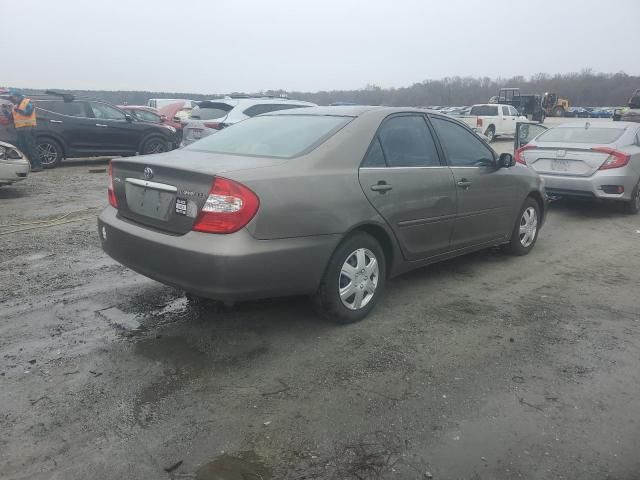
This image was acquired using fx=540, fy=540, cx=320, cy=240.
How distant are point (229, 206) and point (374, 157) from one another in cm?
134

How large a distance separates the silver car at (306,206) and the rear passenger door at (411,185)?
0.01 m

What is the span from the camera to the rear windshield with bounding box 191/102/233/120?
11.8m

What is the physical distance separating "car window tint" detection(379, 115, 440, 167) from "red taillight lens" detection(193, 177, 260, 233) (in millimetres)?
1386

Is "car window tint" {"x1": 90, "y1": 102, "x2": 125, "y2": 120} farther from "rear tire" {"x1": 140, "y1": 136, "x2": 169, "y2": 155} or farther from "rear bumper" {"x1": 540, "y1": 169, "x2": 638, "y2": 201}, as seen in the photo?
"rear bumper" {"x1": 540, "y1": 169, "x2": 638, "y2": 201}

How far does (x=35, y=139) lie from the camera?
12594 millimetres

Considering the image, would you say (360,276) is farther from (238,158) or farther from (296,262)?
(238,158)

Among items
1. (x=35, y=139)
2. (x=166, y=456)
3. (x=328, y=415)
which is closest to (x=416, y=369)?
(x=328, y=415)

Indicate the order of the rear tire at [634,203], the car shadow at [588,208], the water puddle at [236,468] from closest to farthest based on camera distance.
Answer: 1. the water puddle at [236,468]
2. the rear tire at [634,203]
3. the car shadow at [588,208]

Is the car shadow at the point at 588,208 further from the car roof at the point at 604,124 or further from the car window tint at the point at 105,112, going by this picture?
the car window tint at the point at 105,112

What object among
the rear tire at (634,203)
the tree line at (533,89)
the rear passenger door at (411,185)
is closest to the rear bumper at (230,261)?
the rear passenger door at (411,185)

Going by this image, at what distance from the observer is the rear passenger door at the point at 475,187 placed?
4828mm

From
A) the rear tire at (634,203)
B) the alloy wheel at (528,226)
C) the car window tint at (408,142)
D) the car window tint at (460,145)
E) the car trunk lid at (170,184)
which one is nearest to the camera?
the car trunk lid at (170,184)

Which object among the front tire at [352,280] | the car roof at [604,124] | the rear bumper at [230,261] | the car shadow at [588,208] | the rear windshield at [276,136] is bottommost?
the car shadow at [588,208]

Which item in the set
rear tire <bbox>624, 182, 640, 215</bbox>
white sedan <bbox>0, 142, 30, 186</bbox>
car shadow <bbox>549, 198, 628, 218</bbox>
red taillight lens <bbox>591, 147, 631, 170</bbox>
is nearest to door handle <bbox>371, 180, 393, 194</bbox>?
red taillight lens <bbox>591, 147, 631, 170</bbox>
